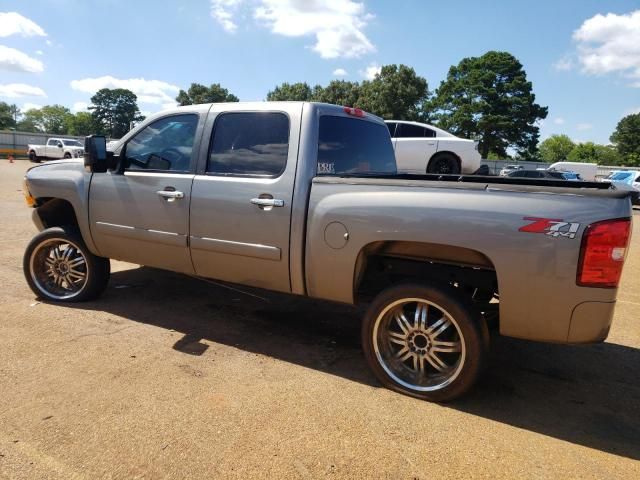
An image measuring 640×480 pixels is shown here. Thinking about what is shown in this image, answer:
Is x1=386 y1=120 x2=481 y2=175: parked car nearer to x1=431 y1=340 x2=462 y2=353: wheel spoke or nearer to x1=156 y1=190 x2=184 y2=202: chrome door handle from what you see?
x1=156 y1=190 x2=184 y2=202: chrome door handle

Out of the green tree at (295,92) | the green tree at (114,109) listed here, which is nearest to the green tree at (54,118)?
the green tree at (114,109)

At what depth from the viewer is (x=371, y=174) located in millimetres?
4008

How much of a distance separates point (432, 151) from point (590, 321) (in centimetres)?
908

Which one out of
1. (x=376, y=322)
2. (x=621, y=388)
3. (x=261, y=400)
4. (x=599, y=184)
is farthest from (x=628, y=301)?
(x=261, y=400)

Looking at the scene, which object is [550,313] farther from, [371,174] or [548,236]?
[371,174]

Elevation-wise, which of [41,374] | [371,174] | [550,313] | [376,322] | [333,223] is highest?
[371,174]

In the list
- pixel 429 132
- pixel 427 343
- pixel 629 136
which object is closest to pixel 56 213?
pixel 427 343

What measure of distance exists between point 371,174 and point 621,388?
253 cm

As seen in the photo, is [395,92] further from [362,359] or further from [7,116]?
[7,116]

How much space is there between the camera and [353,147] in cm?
390

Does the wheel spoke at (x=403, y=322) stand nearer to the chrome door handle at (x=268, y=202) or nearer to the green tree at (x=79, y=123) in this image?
the chrome door handle at (x=268, y=202)

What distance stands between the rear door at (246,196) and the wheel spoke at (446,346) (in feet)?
3.81

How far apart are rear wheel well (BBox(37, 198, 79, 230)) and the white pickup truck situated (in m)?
31.1

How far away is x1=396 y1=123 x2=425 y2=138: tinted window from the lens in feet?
37.0
